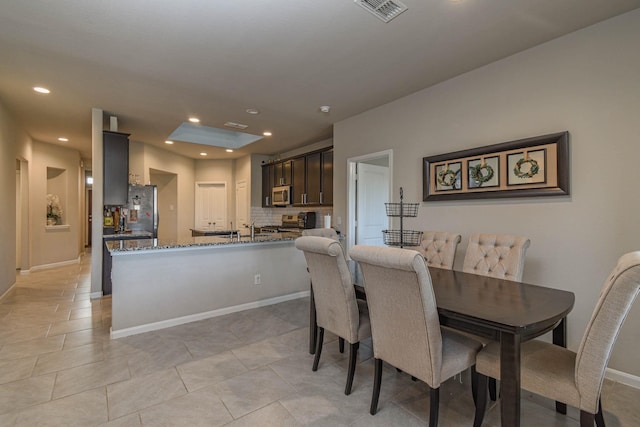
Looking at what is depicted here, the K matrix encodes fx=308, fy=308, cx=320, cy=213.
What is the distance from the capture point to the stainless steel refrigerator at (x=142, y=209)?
5.36 meters

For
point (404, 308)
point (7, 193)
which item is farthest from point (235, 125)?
point (404, 308)

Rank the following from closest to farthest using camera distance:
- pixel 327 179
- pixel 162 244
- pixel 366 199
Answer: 1. pixel 162 244
2. pixel 366 199
3. pixel 327 179

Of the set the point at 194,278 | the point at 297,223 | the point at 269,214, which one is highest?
the point at 269,214

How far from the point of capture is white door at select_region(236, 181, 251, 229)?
24.8 feet

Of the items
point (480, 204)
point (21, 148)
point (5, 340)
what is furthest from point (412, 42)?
point (21, 148)

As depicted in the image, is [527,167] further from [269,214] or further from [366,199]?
[269,214]

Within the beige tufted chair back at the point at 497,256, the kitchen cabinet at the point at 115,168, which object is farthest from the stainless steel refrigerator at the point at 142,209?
the beige tufted chair back at the point at 497,256

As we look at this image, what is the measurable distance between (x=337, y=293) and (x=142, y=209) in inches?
183

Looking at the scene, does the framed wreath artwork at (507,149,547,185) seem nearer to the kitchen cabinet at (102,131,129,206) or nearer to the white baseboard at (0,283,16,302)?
the kitchen cabinet at (102,131,129,206)

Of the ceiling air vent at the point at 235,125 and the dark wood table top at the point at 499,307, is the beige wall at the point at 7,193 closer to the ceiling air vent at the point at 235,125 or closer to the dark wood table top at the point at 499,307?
the ceiling air vent at the point at 235,125

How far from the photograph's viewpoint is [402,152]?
12.5ft

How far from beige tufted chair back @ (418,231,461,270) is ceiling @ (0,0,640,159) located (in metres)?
1.66

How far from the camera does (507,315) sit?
1.49 meters

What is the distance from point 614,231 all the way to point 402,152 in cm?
212
